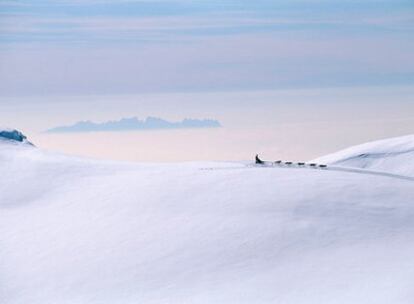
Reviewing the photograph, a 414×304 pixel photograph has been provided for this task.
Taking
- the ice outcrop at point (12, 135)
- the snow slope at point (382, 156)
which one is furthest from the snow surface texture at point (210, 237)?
the snow slope at point (382, 156)

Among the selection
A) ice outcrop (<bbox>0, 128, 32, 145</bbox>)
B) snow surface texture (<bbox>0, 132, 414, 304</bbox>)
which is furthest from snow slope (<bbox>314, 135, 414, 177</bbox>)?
A: snow surface texture (<bbox>0, 132, 414, 304</bbox>)

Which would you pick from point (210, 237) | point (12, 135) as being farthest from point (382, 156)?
point (210, 237)

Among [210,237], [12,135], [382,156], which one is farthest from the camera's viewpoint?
[382,156]

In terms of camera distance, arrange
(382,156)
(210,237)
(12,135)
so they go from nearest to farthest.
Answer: (210,237), (12,135), (382,156)

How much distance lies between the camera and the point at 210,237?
67.6 m

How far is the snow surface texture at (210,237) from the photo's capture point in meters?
58.1

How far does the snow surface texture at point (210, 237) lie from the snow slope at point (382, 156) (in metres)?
87.3

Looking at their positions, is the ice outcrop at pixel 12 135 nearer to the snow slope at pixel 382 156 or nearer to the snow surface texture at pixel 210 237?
the snow surface texture at pixel 210 237

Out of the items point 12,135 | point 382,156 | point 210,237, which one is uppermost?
point 12,135

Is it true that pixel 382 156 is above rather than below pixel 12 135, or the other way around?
below

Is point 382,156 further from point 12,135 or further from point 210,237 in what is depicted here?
point 210,237

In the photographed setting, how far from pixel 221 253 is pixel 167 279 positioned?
190 inches

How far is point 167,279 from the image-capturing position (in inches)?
2447

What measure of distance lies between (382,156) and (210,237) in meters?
112
